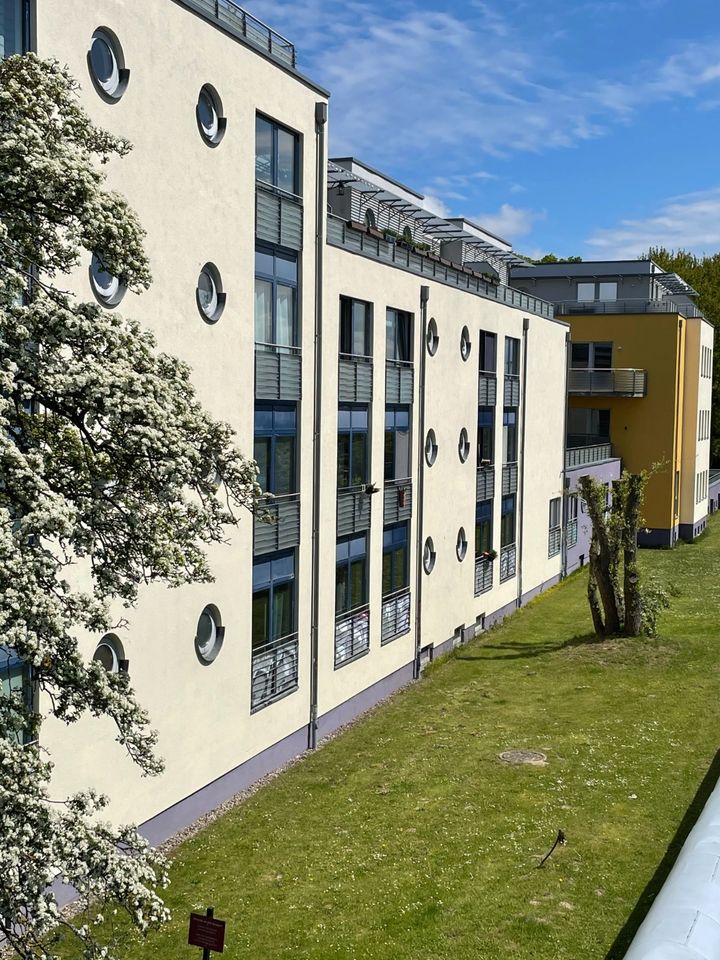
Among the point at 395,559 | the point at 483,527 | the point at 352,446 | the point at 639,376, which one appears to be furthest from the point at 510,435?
the point at 639,376

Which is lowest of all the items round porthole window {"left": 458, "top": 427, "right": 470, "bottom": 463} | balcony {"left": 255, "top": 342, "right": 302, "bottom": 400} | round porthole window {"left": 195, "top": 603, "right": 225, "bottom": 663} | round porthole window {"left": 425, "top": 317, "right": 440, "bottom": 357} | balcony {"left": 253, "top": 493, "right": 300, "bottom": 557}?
round porthole window {"left": 195, "top": 603, "right": 225, "bottom": 663}

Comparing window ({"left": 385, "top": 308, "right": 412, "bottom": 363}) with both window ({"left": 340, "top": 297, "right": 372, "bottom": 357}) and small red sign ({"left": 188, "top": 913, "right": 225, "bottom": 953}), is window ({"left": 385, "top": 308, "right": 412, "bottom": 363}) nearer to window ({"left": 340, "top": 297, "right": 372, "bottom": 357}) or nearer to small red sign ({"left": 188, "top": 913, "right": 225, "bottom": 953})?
window ({"left": 340, "top": 297, "right": 372, "bottom": 357})

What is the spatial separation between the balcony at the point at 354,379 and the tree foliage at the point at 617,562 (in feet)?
35.7

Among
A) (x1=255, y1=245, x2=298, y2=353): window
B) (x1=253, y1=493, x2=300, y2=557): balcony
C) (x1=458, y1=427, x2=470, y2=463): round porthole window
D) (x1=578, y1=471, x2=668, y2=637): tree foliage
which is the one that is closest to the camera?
(x1=255, y1=245, x2=298, y2=353): window

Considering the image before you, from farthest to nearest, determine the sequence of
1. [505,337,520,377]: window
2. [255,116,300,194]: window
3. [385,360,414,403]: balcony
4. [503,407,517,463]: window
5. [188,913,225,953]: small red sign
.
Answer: [503,407,517,463]: window
[505,337,520,377]: window
[385,360,414,403]: balcony
[255,116,300,194]: window
[188,913,225,953]: small red sign

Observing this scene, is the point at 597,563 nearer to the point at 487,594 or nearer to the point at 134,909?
the point at 487,594

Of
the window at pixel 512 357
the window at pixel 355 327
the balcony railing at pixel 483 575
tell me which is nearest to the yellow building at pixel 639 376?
the window at pixel 512 357

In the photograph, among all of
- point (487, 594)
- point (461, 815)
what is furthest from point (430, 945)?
point (487, 594)

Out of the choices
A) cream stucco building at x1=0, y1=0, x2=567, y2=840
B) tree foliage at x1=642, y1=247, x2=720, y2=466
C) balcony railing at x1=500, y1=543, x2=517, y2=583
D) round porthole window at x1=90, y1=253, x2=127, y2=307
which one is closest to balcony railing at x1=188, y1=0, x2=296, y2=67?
cream stucco building at x1=0, y1=0, x2=567, y2=840

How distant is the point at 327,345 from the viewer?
23484 millimetres

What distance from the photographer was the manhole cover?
22.7m

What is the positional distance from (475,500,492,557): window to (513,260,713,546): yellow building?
20.7 metres

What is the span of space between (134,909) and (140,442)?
413cm

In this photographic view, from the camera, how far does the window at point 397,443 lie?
27.6 metres
